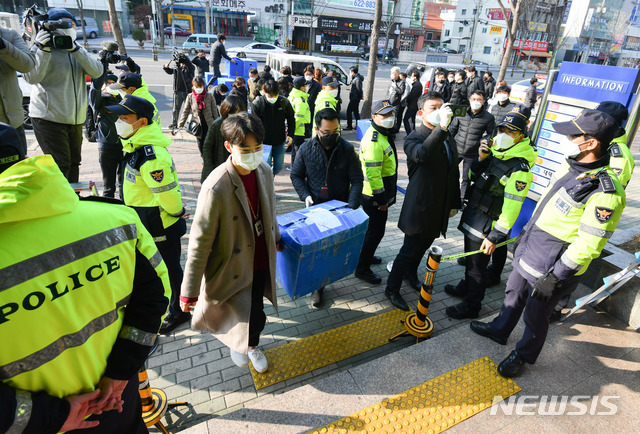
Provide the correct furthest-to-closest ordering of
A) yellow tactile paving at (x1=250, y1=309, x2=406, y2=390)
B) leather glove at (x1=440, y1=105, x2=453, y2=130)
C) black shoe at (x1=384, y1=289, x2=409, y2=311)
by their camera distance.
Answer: black shoe at (x1=384, y1=289, x2=409, y2=311) → leather glove at (x1=440, y1=105, x2=453, y2=130) → yellow tactile paving at (x1=250, y1=309, x2=406, y2=390)

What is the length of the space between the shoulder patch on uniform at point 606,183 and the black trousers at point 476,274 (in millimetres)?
1395

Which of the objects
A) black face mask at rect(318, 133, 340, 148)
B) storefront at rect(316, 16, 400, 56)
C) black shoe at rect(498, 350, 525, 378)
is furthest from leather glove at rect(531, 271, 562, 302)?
storefront at rect(316, 16, 400, 56)

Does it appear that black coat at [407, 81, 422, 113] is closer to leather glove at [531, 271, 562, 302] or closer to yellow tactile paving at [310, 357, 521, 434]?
leather glove at [531, 271, 562, 302]

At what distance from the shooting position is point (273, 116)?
6.64m

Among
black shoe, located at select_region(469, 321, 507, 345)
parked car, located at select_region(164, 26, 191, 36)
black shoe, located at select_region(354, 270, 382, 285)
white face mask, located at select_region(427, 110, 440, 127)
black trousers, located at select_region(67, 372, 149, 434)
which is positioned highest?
parked car, located at select_region(164, 26, 191, 36)

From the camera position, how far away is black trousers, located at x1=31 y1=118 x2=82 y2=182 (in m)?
4.86

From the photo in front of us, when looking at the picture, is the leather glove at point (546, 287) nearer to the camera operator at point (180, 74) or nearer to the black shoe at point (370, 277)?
the black shoe at point (370, 277)

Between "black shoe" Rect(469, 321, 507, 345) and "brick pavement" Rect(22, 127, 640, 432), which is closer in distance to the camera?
"brick pavement" Rect(22, 127, 640, 432)

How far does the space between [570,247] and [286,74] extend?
8.69m

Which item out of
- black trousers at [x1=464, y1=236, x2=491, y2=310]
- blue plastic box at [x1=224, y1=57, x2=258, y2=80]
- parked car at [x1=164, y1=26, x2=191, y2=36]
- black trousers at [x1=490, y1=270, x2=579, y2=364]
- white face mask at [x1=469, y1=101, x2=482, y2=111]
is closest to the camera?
black trousers at [x1=490, y1=270, x2=579, y2=364]

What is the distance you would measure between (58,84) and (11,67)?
53cm

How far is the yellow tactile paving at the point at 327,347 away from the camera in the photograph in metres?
3.24

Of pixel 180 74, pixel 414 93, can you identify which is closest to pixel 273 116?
pixel 180 74

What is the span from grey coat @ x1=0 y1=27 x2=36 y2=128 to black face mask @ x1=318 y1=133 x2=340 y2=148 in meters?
3.52
